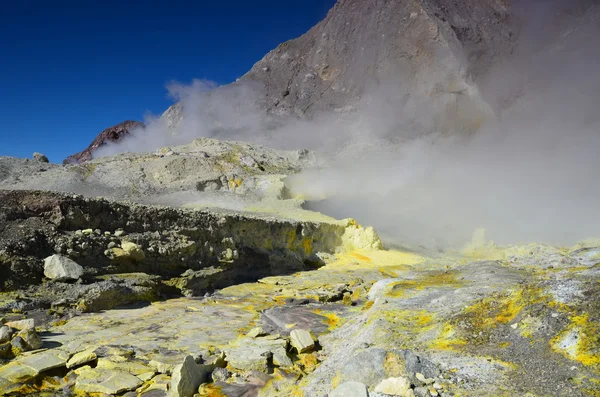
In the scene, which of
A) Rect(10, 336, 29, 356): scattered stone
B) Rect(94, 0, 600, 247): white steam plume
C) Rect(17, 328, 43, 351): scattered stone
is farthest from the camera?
Rect(94, 0, 600, 247): white steam plume

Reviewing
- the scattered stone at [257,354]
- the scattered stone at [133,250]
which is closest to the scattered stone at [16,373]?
the scattered stone at [257,354]

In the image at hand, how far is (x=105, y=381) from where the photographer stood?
444 cm

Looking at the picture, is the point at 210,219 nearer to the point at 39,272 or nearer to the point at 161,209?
the point at 161,209

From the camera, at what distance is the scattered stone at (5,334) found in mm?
5170

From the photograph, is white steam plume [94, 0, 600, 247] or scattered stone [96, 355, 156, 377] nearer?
scattered stone [96, 355, 156, 377]

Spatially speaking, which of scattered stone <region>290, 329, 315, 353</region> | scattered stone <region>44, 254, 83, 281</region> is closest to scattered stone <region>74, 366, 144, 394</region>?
scattered stone <region>290, 329, 315, 353</region>

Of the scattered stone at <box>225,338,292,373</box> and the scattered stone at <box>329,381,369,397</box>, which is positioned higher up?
the scattered stone at <box>329,381,369,397</box>

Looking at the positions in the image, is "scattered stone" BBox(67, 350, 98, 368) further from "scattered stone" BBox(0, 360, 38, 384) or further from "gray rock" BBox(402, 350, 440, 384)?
"gray rock" BBox(402, 350, 440, 384)

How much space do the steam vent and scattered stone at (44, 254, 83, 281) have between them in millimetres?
39

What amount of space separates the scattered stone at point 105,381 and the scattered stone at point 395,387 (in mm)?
2908

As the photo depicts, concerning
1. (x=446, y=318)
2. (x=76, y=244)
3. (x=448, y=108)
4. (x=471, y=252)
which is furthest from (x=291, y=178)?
(x=448, y=108)

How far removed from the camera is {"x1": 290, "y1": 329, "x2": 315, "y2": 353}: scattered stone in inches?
216

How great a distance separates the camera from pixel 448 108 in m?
61.2

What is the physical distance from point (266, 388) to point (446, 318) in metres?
2.75
